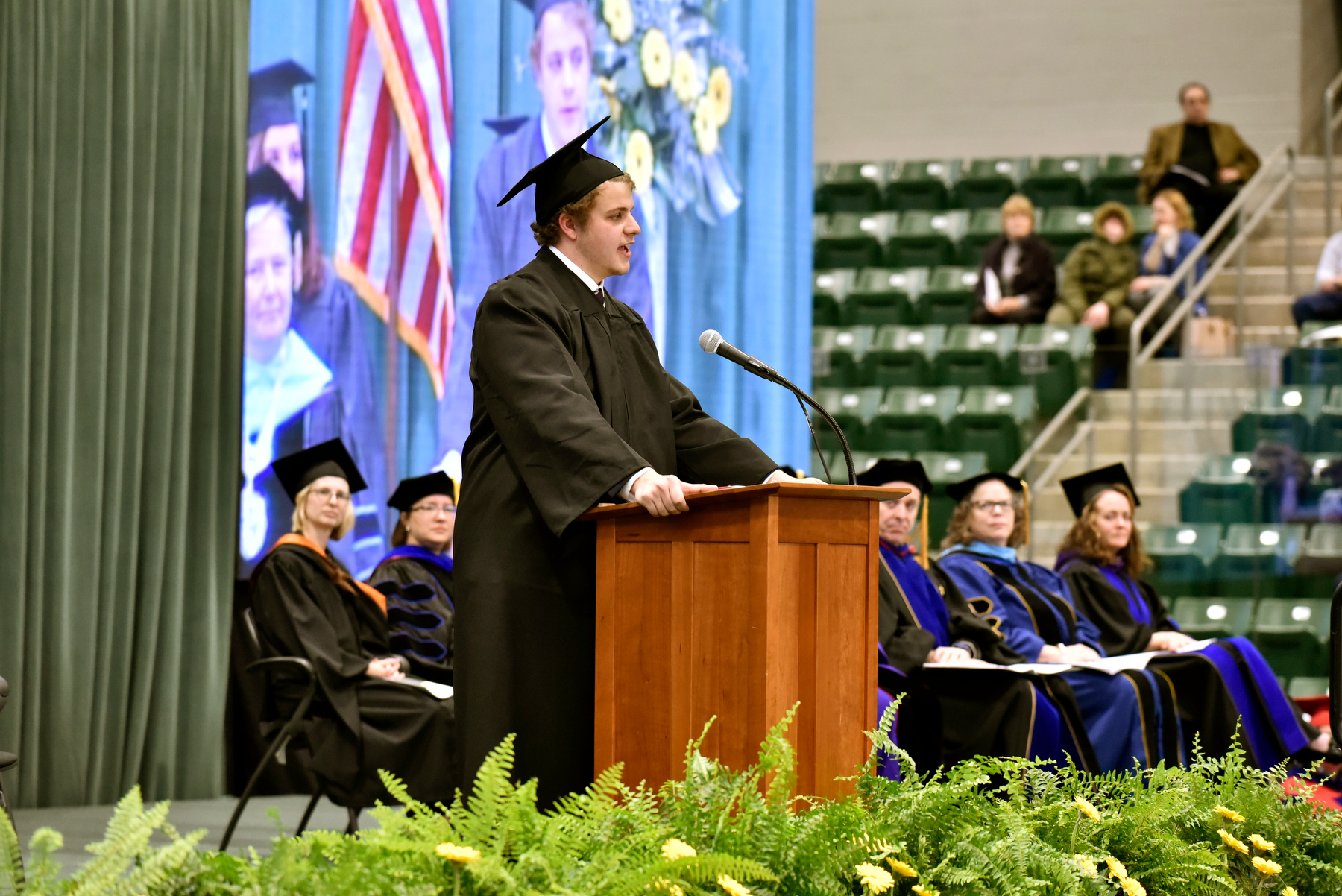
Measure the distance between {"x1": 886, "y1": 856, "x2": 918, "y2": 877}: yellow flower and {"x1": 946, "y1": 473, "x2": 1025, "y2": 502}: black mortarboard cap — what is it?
3952 millimetres

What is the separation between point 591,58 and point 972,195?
21.7 ft

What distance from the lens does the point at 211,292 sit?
6055 mm

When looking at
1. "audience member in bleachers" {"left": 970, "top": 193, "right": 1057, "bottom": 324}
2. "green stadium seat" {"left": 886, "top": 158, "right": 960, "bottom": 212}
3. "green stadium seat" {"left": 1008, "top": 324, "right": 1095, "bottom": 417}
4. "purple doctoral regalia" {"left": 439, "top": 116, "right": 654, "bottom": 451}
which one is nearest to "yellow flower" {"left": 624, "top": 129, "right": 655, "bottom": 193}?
"purple doctoral regalia" {"left": 439, "top": 116, "right": 654, "bottom": 451}

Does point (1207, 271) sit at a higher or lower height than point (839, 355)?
higher

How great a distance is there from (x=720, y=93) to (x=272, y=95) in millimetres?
2836

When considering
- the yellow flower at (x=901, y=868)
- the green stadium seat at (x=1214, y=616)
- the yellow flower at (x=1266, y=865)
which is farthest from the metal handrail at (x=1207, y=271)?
the yellow flower at (x=901, y=868)

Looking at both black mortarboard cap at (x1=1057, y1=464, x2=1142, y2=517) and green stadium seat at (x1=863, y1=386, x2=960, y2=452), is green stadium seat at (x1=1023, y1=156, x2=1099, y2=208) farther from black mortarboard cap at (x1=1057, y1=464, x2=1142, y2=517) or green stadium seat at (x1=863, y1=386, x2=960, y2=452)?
black mortarboard cap at (x1=1057, y1=464, x2=1142, y2=517)

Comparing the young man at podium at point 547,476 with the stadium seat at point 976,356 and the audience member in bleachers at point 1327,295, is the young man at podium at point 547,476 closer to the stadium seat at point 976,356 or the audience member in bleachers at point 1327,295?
the audience member in bleachers at point 1327,295

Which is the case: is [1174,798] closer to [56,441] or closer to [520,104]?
[56,441]

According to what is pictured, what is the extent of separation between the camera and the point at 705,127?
8023mm

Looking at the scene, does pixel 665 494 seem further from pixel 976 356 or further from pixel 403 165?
pixel 976 356

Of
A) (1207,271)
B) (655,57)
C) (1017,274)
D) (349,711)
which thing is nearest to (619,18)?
(655,57)

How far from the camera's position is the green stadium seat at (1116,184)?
12836 mm

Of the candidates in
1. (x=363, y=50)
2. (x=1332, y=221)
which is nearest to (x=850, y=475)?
(x=363, y=50)
